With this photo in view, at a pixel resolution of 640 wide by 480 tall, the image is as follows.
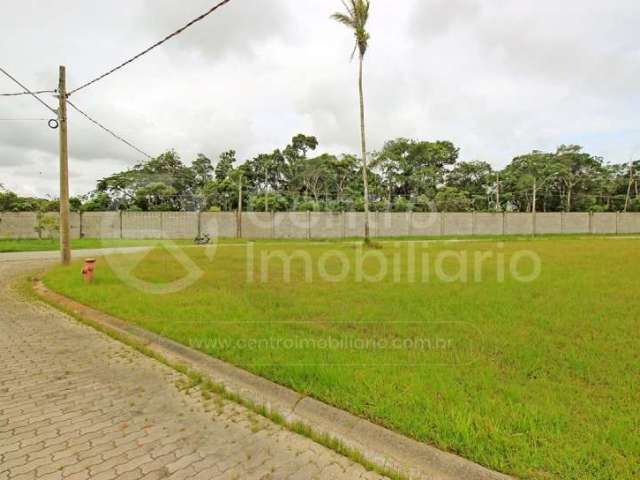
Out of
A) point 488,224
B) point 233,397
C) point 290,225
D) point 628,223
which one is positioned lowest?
point 233,397

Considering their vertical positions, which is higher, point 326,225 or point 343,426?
point 326,225

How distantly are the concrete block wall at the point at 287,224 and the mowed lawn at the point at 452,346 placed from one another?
54.8ft

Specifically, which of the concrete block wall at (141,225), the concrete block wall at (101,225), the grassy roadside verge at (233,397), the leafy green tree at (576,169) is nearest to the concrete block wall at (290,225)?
the concrete block wall at (141,225)

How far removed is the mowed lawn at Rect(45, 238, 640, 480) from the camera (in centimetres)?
235

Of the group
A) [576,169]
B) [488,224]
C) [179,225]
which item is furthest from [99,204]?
[576,169]

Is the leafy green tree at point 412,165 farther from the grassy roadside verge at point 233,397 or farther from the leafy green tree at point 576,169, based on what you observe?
the grassy roadside verge at point 233,397

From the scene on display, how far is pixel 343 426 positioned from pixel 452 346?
2001mm

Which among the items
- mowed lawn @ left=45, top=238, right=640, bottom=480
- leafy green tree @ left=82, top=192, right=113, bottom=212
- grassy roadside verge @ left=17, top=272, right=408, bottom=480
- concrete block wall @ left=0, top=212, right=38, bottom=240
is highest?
leafy green tree @ left=82, top=192, right=113, bottom=212

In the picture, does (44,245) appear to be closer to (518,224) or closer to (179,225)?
(179,225)

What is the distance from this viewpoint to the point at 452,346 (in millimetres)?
4062

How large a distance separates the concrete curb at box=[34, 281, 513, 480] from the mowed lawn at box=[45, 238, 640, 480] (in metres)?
0.09

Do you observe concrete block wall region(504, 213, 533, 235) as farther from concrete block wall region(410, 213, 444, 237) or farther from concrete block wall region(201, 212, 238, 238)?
concrete block wall region(201, 212, 238, 238)

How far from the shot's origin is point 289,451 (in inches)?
93.4

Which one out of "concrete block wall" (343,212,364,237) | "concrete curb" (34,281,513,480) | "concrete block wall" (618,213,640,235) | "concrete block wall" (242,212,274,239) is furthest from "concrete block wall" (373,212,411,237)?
"concrete curb" (34,281,513,480)
